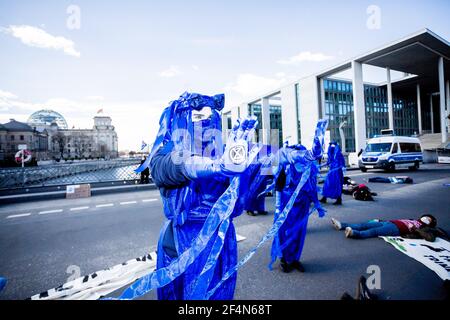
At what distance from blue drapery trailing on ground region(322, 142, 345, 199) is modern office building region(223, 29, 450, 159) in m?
2.37

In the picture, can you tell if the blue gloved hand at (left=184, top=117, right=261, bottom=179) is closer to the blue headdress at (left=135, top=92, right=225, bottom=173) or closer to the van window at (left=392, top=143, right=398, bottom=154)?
the blue headdress at (left=135, top=92, right=225, bottom=173)

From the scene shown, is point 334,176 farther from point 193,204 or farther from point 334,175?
point 193,204

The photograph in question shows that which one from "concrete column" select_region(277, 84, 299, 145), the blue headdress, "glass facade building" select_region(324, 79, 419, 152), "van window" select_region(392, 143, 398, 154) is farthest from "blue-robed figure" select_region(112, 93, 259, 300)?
"glass facade building" select_region(324, 79, 419, 152)

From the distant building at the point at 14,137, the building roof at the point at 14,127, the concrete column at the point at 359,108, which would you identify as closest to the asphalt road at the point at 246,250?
the concrete column at the point at 359,108

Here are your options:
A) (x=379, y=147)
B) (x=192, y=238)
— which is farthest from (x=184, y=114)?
(x=379, y=147)

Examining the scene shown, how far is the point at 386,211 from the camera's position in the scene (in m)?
6.16

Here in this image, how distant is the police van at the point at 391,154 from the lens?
14961 millimetres

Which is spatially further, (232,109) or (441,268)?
(232,109)

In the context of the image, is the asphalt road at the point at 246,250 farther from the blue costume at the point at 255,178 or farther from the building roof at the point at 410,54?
the building roof at the point at 410,54

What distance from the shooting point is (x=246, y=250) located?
3.85 metres

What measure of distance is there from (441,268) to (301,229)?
1909 mm

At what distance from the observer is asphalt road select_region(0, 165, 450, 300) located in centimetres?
267
